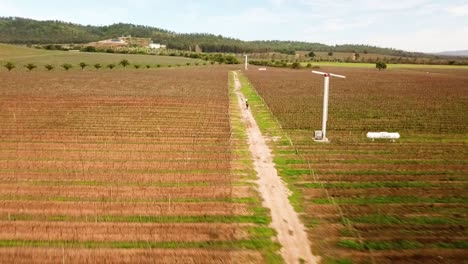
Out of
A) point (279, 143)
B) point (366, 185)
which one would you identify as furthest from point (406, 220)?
point (279, 143)

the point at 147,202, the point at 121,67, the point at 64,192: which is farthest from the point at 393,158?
the point at 121,67

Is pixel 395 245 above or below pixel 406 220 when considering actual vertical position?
below

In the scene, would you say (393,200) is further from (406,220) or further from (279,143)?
(279,143)

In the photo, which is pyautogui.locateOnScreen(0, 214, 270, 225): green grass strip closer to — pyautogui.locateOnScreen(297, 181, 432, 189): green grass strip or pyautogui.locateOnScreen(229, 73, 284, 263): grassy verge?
pyautogui.locateOnScreen(229, 73, 284, 263): grassy verge

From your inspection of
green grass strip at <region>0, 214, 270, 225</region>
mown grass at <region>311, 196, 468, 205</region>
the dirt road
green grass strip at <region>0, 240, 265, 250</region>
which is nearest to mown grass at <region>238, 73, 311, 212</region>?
the dirt road

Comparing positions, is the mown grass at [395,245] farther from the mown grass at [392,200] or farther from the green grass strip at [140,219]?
the mown grass at [392,200]

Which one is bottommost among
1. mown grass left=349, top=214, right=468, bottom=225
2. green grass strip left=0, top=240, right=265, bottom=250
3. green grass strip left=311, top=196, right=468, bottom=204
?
green grass strip left=0, top=240, right=265, bottom=250

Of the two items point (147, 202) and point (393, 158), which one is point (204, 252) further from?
point (393, 158)

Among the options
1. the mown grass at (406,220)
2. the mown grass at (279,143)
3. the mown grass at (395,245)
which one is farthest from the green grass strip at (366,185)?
the mown grass at (395,245)
